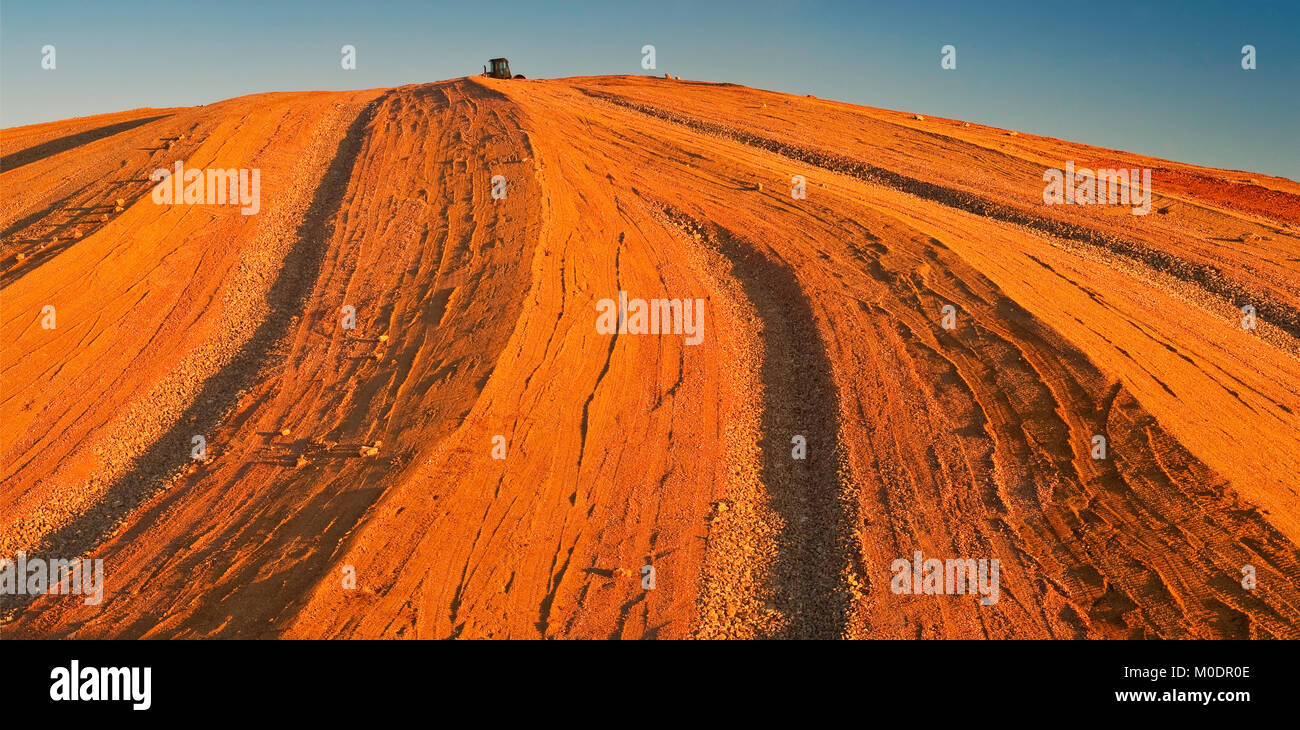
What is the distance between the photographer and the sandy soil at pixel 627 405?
33.3 feet

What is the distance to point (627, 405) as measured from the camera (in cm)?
1462

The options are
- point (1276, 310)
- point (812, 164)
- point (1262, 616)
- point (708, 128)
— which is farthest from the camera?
point (708, 128)

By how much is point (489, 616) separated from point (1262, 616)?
1016cm

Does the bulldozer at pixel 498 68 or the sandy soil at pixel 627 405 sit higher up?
the bulldozer at pixel 498 68

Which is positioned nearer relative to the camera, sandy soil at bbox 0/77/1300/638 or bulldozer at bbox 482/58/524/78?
sandy soil at bbox 0/77/1300/638

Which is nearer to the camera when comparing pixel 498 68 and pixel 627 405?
pixel 627 405

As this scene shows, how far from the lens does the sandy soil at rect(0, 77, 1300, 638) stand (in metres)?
10.2

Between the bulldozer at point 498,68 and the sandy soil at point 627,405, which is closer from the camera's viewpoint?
the sandy soil at point 627,405

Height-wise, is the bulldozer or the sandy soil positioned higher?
the bulldozer

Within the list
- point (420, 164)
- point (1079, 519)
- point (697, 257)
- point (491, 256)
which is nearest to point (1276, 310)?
point (1079, 519)
